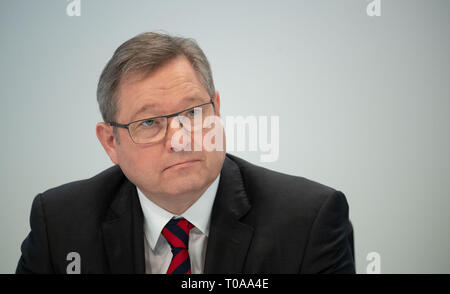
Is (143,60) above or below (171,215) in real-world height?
above

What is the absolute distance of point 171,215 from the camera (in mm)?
2146

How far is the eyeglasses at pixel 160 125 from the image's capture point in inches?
76.3

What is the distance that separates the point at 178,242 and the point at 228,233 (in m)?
0.23

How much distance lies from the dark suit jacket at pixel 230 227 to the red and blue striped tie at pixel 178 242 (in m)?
0.11

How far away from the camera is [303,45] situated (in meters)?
2.93

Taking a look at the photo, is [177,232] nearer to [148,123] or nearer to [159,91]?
[148,123]

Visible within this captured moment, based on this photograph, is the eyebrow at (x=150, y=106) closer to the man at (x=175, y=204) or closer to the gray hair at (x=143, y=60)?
the man at (x=175, y=204)

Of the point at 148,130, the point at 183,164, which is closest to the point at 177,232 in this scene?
the point at 183,164

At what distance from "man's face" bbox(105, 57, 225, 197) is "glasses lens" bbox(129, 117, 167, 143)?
0.02 m

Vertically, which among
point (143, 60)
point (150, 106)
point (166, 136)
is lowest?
point (166, 136)

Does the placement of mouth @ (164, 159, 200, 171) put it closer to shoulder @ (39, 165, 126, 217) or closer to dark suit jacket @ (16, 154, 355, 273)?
dark suit jacket @ (16, 154, 355, 273)

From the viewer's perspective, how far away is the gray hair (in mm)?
1931

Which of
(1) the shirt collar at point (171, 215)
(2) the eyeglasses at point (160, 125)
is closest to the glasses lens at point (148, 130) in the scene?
(2) the eyeglasses at point (160, 125)
